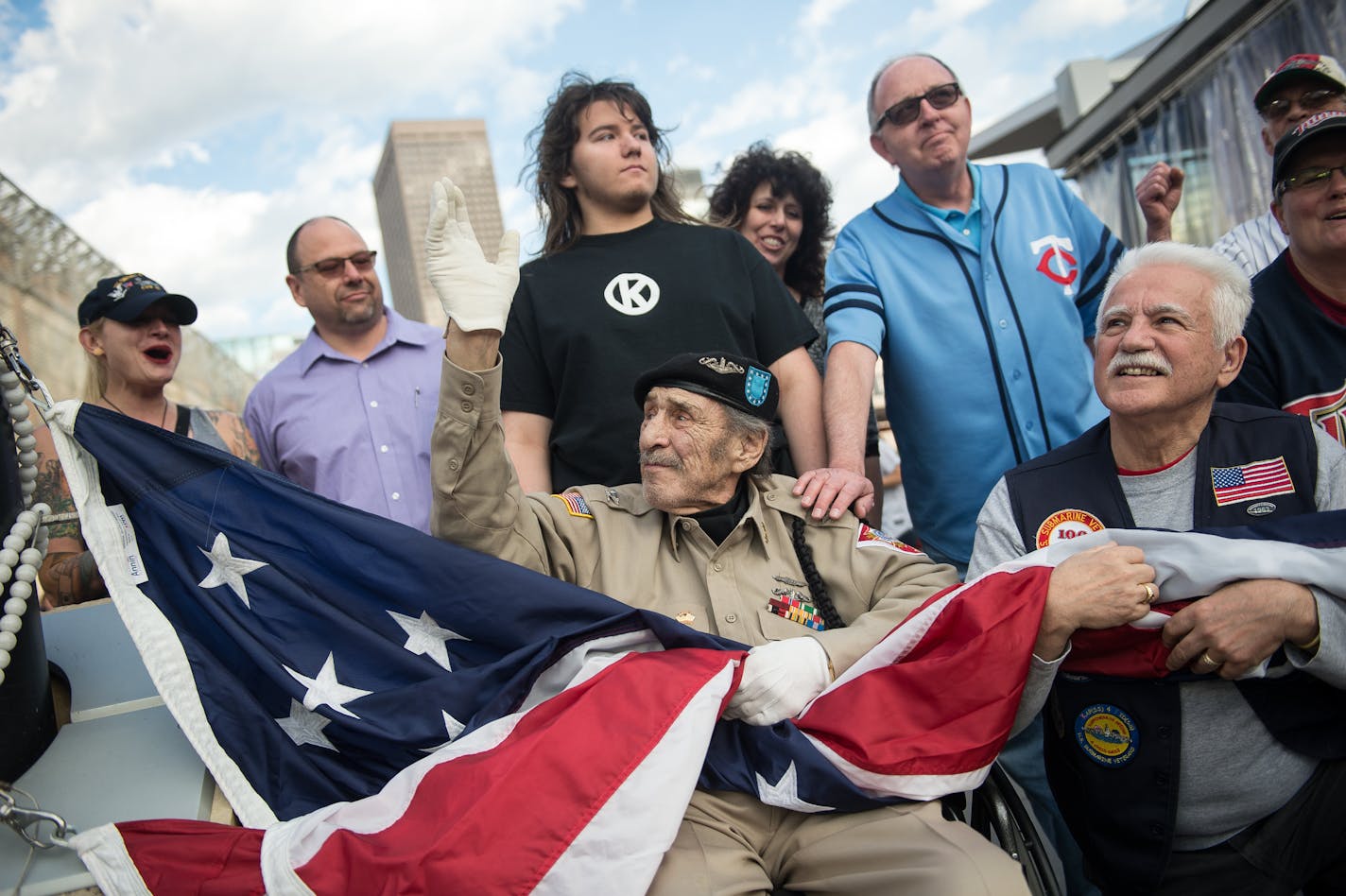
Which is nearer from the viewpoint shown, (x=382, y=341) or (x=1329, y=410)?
(x=1329, y=410)

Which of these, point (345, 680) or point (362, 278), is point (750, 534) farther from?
point (362, 278)

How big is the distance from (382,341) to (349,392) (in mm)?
270

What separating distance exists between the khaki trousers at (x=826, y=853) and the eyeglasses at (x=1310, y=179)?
6.62ft

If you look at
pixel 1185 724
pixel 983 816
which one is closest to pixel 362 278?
pixel 983 816

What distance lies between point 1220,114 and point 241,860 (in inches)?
295

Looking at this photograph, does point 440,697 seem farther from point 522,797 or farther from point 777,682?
point 777,682

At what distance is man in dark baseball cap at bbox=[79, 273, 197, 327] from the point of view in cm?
360

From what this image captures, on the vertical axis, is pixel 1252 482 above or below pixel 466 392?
below

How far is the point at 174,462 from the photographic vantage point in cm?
234

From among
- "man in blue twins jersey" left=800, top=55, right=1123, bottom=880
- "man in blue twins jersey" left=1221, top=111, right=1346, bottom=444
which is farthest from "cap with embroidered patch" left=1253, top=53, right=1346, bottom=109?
"man in blue twins jersey" left=800, top=55, right=1123, bottom=880

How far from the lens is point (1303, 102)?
10.4ft

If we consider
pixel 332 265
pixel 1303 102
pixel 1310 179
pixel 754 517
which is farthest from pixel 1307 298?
pixel 332 265

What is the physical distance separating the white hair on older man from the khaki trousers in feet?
4.53

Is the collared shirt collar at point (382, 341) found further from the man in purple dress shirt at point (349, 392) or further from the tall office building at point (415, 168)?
the tall office building at point (415, 168)
